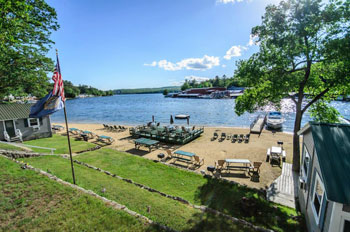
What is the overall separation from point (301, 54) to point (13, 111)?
27.5 metres

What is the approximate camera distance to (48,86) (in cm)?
1806

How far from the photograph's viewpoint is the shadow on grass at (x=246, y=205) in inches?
272

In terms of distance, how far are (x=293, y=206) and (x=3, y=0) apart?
16.5 meters

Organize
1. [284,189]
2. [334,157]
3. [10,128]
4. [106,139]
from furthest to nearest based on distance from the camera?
[106,139], [10,128], [284,189], [334,157]

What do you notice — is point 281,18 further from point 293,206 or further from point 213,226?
point 213,226

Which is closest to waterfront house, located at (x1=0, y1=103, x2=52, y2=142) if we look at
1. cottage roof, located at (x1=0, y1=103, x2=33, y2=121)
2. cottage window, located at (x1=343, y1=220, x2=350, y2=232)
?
cottage roof, located at (x1=0, y1=103, x2=33, y2=121)

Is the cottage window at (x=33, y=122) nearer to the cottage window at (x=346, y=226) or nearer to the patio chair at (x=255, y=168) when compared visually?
the patio chair at (x=255, y=168)

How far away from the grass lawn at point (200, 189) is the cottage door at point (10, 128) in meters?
11.0

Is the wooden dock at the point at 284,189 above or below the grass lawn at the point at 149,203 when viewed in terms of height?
below

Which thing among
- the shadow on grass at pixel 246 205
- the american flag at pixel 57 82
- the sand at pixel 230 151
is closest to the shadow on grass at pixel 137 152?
the sand at pixel 230 151

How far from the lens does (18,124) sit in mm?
19578

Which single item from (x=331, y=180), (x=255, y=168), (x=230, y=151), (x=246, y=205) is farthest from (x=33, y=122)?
(x=331, y=180)

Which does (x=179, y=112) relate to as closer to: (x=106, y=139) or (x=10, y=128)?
(x=106, y=139)

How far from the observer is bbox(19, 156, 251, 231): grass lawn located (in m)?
6.02
